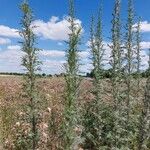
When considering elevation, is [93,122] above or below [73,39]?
below

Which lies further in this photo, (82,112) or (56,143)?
(82,112)

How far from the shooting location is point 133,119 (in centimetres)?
2430

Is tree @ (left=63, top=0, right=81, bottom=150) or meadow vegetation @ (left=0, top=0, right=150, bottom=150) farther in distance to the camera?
meadow vegetation @ (left=0, top=0, right=150, bottom=150)

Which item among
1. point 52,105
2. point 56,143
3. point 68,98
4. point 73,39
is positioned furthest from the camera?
point 52,105

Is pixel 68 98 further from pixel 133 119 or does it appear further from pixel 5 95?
pixel 5 95

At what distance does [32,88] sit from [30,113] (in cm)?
98

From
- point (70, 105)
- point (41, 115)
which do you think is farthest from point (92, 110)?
point (70, 105)

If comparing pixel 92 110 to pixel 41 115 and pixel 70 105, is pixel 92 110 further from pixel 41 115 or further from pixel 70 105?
pixel 70 105

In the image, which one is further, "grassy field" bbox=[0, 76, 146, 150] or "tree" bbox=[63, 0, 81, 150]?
"grassy field" bbox=[0, 76, 146, 150]

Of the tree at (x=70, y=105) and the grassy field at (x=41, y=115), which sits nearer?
the tree at (x=70, y=105)

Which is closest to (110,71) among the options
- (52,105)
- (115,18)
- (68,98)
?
(115,18)

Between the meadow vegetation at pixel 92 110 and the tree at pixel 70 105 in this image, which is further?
the meadow vegetation at pixel 92 110

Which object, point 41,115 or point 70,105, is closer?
point 70,105

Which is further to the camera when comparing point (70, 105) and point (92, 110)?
point (92, 110)
